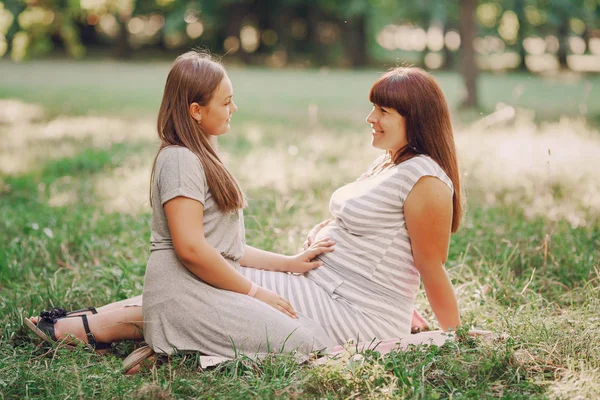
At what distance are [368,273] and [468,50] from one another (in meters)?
11.7

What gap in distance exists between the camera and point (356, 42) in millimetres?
34531

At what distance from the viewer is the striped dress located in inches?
121

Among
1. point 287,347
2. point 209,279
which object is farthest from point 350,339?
point 209,279

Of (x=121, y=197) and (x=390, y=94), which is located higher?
(x=390, y=94)

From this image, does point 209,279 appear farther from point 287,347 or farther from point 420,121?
point 420,121

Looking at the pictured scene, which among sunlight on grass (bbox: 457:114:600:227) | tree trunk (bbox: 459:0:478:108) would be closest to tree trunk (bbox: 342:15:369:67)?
tree trunk (bbox: 459:0:478:108)

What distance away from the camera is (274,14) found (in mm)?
36125

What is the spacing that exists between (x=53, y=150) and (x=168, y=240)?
5.97 m

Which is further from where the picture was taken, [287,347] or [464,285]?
[464,285]

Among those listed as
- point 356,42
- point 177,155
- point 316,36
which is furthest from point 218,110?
point 316,36

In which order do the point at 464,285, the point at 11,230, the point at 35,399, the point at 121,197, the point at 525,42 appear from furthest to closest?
the point at 525,42
the point at 121,197
the point at 11,230
the point at 464,285
the point at 35,399

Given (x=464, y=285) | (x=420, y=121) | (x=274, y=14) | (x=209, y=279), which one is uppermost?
(x=274, y=14)

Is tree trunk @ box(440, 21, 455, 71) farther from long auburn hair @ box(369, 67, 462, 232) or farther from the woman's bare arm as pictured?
the woman's bare arm

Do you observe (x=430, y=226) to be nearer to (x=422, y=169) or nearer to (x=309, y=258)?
(x=422, y=169)
